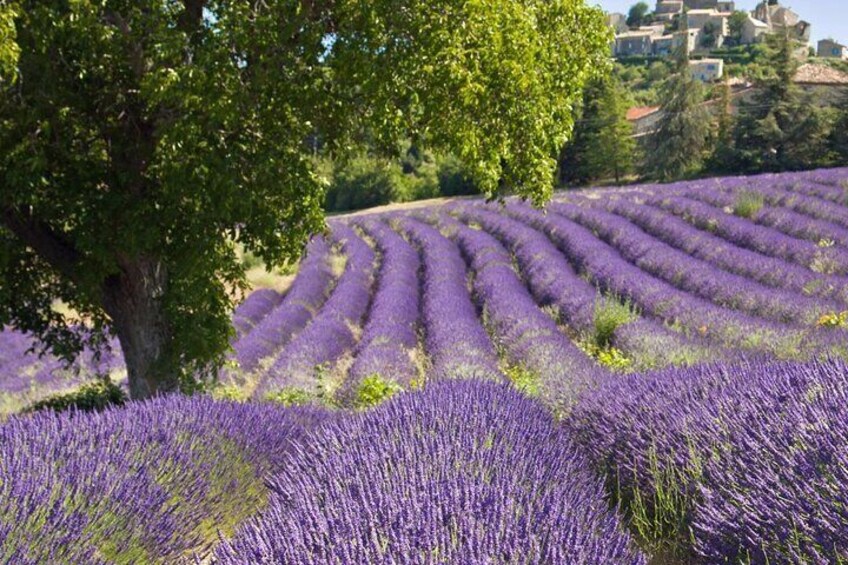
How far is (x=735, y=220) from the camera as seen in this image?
16.0 meters

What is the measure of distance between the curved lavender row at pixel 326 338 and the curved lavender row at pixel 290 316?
0.66 m

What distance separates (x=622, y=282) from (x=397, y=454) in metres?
10.4

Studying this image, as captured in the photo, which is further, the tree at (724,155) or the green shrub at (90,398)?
the tree at (724,155)

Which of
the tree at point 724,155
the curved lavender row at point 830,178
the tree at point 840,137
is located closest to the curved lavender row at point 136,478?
the curved lavender row at point 830,178

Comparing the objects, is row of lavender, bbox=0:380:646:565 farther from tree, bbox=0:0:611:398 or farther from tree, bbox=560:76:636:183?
tree, bbox=560:76:636:183

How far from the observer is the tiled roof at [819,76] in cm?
5935

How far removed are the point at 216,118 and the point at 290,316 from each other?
1071 centimetres

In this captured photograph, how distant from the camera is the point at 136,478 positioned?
323cm

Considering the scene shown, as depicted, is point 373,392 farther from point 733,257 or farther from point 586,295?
point 733,257

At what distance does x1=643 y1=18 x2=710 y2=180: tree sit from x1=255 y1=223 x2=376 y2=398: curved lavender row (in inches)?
1346

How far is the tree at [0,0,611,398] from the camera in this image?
216 inches

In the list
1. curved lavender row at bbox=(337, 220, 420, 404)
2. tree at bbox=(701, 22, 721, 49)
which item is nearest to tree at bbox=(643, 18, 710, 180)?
curved lavender row at bbox=(337, 220, 420, 404)

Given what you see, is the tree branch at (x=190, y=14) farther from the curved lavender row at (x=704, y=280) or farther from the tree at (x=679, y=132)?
the tree at (x=679, y=132)

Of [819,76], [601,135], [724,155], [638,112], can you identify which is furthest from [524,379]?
[638,112]
